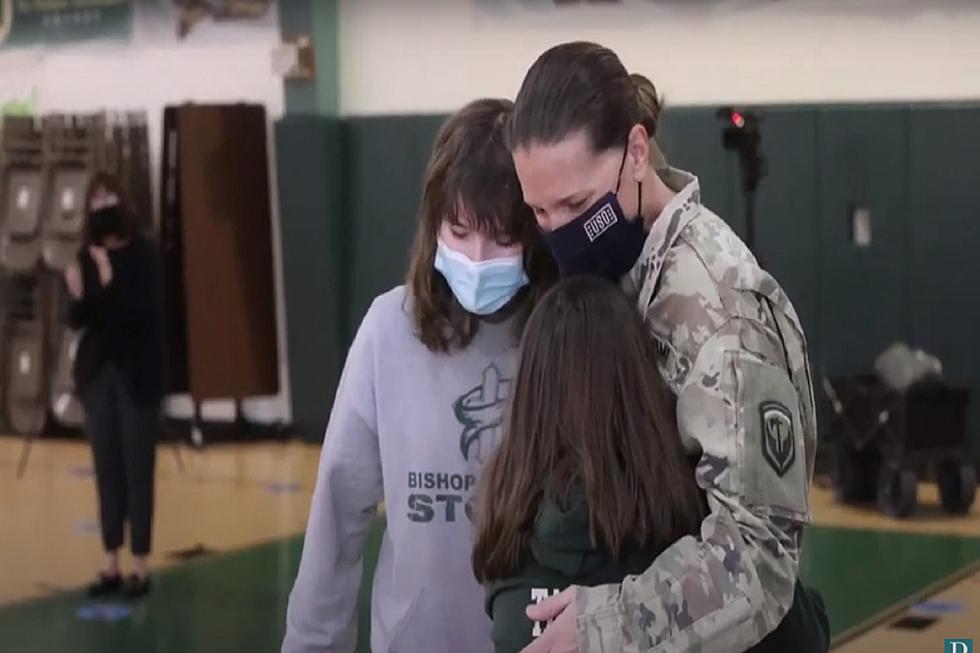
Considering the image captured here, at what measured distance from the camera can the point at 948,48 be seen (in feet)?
25.5

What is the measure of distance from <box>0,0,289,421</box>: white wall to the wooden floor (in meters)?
0.85

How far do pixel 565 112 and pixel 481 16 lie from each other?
24.6ft

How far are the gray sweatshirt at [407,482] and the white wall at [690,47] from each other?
624 cm

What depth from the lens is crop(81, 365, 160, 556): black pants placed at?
5.73 metres

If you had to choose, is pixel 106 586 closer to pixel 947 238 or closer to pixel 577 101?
pixel 947 238

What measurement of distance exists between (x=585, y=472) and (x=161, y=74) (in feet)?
28.8

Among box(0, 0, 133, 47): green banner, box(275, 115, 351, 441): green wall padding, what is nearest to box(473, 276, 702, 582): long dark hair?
box(275, 115, 351, 441): green wall padding

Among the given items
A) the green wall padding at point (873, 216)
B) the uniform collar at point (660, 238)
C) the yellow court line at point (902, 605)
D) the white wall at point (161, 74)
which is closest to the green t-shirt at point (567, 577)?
the uniform collar at point (660, 238)

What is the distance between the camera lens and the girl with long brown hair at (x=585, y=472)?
1656 mm

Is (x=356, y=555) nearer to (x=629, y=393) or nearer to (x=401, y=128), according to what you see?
(x=629, y=393)

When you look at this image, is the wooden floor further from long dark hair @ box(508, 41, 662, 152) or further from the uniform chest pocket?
the uniform chest pocket

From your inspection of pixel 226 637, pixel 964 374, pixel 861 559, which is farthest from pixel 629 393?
pixel 964 374

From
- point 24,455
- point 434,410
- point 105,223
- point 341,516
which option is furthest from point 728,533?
point 24,455

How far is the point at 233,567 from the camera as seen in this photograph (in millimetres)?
6184
